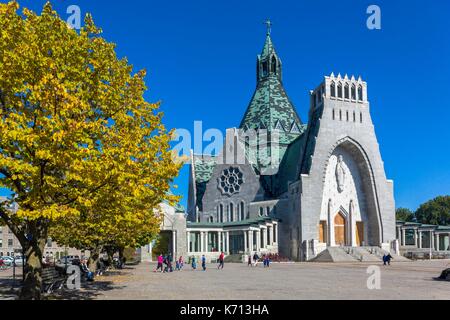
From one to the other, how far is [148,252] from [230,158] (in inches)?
897

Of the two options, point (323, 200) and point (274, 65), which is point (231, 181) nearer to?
point (323, 200)

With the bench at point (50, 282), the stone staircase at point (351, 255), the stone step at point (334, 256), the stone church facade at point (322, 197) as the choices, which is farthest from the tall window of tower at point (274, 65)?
the bench at point (50, 282)

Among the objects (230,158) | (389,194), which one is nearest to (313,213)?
(389,194)

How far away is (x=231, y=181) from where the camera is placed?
90.3m

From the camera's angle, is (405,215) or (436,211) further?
(405,215)

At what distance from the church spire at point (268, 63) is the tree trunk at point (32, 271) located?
88458 mm

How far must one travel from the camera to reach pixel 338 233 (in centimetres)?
7656

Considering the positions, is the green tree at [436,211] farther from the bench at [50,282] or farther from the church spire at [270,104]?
the bench at [50,282]

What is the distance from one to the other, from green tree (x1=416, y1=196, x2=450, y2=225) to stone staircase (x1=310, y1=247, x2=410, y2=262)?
5675cm

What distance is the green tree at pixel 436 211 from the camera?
120 m

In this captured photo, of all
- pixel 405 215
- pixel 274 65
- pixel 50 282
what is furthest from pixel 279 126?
pixel 50 282

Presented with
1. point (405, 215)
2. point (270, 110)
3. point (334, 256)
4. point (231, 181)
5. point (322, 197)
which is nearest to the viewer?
point (334, 256)

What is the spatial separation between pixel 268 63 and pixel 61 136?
93.1 meters
